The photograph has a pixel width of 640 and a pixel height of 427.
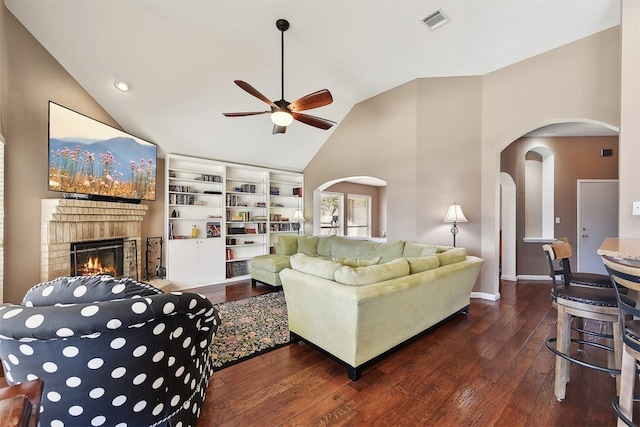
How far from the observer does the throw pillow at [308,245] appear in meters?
5.24

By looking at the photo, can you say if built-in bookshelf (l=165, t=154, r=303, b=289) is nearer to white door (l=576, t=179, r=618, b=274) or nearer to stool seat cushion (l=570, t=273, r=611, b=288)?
stool seat cushion (l=570, t=273, r=611, b=288)

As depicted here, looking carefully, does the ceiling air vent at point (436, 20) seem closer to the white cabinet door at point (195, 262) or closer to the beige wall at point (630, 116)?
the beige wall at point (630, 116)

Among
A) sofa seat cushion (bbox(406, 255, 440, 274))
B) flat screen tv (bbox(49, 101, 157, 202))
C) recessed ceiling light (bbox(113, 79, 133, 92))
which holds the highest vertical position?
recessed ceiling light (bbox(113, 79, 133, 92))

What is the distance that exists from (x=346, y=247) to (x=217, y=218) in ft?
8.30

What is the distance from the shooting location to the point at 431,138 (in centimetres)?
432

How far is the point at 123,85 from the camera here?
3.37 m

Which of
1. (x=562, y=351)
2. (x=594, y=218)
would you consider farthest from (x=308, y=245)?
(x=594, y=218)

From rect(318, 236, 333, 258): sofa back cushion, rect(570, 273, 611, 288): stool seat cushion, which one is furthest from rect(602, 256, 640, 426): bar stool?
rect(318, 236, 333, 258): sofa back cushion

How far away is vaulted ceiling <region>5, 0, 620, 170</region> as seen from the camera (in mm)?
2766

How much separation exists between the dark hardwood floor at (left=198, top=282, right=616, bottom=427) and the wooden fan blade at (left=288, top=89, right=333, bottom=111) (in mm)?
2532

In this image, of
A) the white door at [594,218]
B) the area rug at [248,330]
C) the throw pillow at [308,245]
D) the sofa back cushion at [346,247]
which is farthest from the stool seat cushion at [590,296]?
the white door at [594,218]

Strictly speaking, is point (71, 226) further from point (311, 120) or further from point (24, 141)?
point (311, 120)

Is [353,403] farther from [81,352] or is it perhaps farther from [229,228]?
[229,228]

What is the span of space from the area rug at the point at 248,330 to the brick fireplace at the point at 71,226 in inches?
Answer: 71.6
